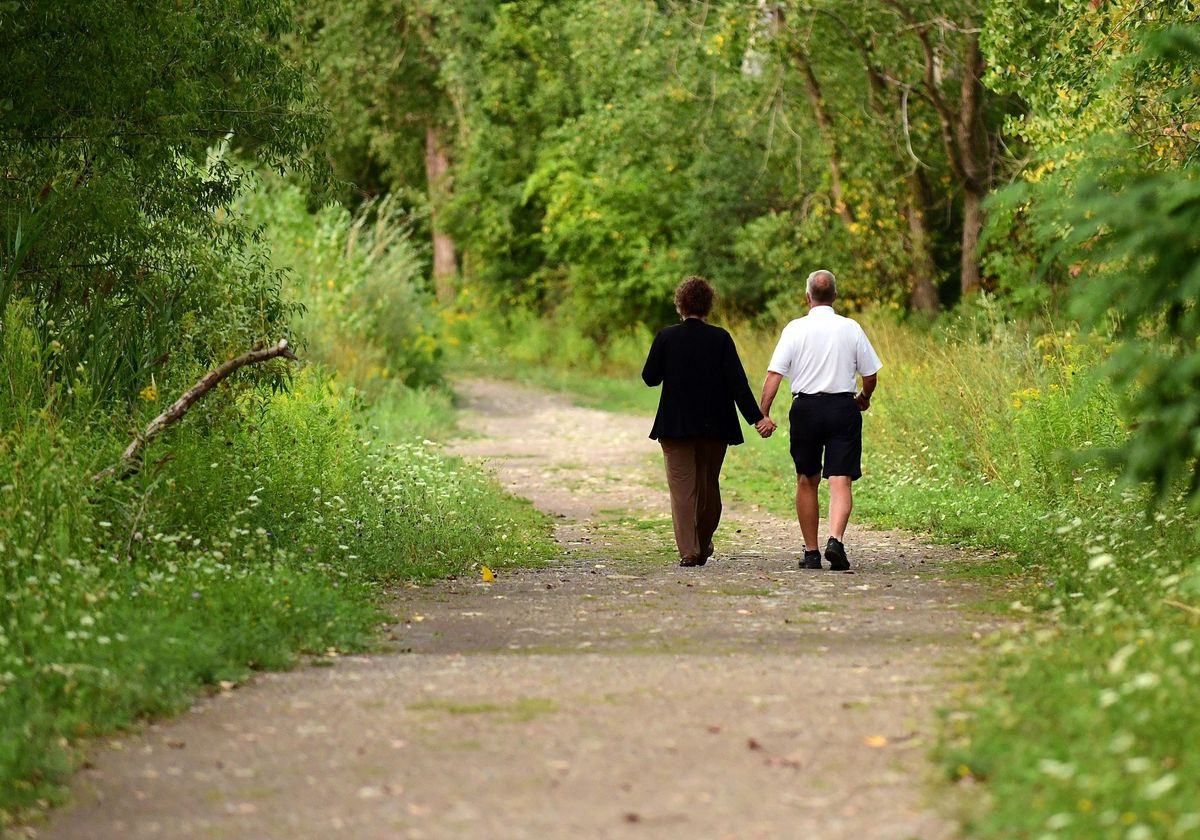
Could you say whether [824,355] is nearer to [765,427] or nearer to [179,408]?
[765,427]

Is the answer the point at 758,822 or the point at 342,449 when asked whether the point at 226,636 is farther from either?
the point at 342,449

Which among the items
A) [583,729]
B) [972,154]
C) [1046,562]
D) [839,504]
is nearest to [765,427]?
[839,504]

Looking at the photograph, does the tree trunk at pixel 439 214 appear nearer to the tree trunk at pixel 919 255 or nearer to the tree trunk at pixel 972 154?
the tree trunk at pixel 919 255

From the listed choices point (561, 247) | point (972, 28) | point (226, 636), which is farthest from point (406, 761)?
point (561, 247)

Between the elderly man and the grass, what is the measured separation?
1.01m

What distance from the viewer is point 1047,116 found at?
49.7 feet

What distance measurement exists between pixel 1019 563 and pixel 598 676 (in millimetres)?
4466

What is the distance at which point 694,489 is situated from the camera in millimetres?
11586

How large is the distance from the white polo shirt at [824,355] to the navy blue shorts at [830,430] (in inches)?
2.9

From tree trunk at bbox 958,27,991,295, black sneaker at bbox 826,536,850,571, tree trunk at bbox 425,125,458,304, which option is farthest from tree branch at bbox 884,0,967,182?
tree trunk at bbox 425,125,458,304

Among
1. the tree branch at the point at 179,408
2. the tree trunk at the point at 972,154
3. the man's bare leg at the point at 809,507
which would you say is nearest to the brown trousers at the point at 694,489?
the man's bare leg at the point at 809,507

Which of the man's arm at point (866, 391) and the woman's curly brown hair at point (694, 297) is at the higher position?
the woman's curly brown hair at point (694, 297)

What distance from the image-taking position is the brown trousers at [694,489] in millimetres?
11555

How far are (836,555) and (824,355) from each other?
1315 mm
